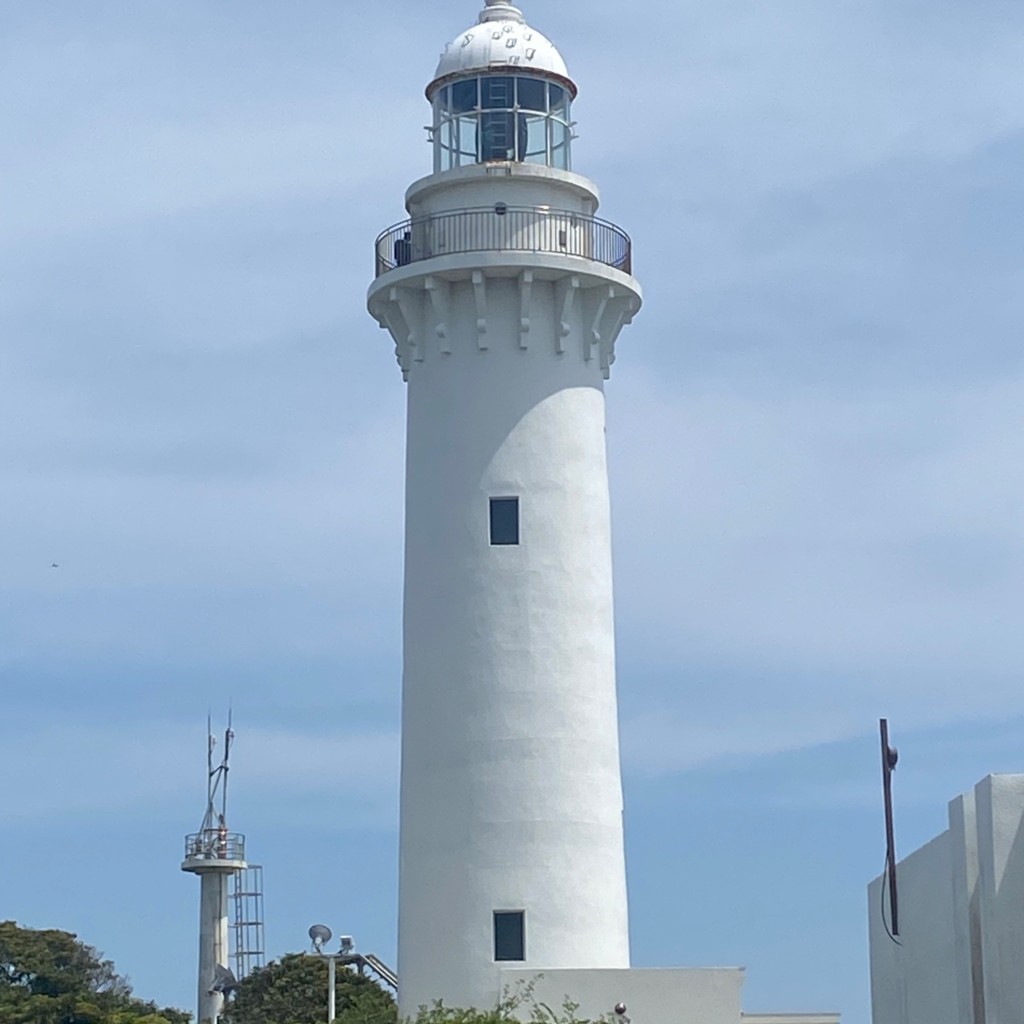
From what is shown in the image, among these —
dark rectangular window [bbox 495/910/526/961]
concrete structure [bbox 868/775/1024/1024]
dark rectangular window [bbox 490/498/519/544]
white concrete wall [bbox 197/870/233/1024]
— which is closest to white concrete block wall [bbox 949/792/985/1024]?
concrete structure [bbox 868/775/1024/1024]

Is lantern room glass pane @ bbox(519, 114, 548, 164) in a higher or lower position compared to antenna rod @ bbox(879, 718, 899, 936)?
higher

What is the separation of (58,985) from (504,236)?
44075 mm

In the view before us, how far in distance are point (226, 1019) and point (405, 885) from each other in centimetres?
4088

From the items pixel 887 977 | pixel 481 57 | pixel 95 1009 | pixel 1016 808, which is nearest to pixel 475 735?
pixel 887 977

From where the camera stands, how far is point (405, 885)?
35250mm

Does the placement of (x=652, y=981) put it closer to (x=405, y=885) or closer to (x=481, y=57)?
(x=405, y=885)

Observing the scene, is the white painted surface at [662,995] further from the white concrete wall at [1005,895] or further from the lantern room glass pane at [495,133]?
the lantern room glass pane at [495,133]

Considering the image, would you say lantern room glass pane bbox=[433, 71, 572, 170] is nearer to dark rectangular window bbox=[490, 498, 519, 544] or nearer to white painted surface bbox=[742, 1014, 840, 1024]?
dark rectangular window bbox=[490, 498, 519, 544]

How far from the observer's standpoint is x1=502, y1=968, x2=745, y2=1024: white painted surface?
33.0 meters

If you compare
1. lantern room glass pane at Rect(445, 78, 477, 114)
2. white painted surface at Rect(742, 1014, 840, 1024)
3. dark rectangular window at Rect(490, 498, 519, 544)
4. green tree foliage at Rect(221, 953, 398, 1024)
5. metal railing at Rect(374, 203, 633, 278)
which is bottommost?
white painted surface at Rect(742, 1014, 840, 1024)

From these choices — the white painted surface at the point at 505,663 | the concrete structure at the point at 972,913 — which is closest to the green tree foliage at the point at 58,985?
the white painted surface at the point at 505,663

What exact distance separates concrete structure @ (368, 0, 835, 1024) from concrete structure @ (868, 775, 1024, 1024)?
634cm

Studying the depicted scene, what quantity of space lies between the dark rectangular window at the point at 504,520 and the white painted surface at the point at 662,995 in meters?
6.62

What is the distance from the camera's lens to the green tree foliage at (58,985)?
69.4 m
